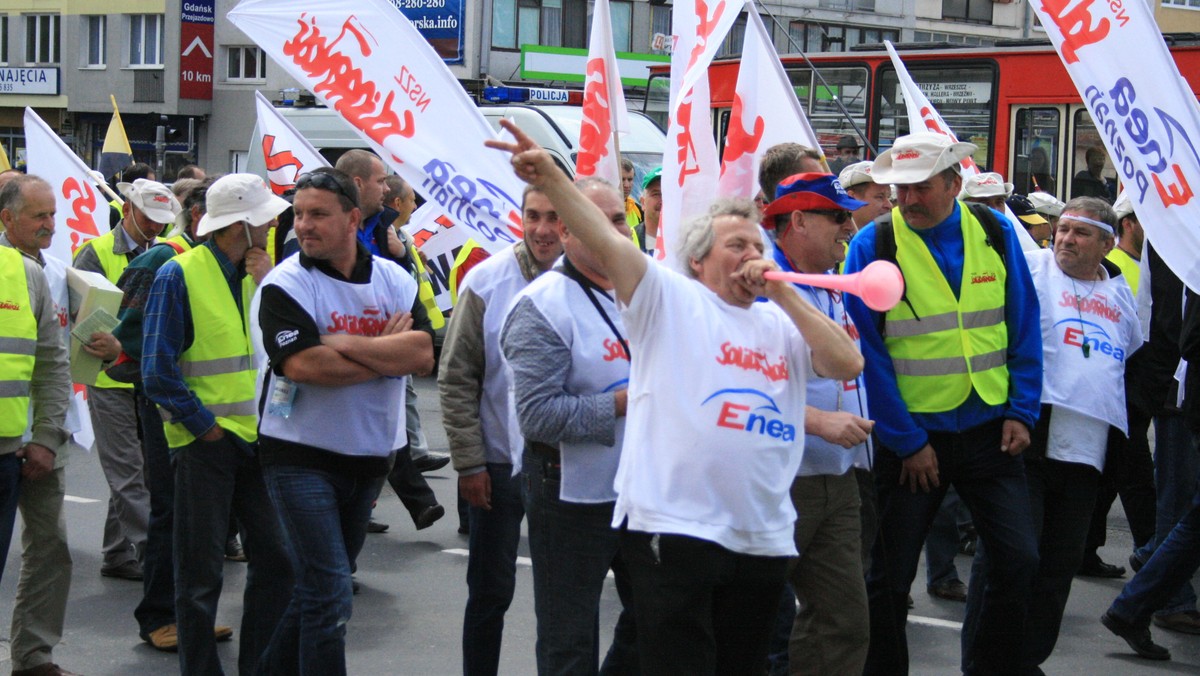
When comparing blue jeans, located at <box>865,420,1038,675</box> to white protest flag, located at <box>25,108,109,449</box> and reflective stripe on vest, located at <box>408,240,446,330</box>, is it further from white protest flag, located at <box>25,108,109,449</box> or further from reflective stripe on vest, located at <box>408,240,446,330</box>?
white protest flag, located at <box>25,108,109,449</box>

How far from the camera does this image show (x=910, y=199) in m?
5.06

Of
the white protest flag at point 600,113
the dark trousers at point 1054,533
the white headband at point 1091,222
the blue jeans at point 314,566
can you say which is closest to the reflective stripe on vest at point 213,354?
the blue jeans at point 314,566

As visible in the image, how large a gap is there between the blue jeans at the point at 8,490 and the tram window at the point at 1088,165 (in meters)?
11.2

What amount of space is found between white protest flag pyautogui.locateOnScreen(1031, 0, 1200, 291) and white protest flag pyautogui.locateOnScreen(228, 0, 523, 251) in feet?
8.40

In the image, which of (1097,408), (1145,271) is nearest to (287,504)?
(1097,408)

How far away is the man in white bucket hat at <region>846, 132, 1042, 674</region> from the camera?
5.02 meters

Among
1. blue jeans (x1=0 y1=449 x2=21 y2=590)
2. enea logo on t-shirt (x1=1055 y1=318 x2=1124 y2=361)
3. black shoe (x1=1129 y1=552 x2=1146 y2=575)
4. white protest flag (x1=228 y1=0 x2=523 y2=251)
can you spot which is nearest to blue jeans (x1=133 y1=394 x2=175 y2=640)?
blue jeans (x1=0 y1=449 x2=21 y2=590)

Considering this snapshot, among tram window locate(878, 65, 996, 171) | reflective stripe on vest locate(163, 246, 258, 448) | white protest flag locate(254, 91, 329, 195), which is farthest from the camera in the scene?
tram window locate(878, 65, 996, 171)

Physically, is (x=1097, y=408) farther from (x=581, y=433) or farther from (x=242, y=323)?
(x=242, y=323)

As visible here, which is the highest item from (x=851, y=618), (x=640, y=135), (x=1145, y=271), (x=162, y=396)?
(x=640, y=135)

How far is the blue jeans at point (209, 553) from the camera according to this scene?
16.8ft

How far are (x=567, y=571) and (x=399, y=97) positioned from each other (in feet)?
10.8

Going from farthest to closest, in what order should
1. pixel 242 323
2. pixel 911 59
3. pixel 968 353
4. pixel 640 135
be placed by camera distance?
pixel 640 135 → pixel 911 59 → pixel 242 323 → pixel 968 353

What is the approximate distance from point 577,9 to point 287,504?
124ft
